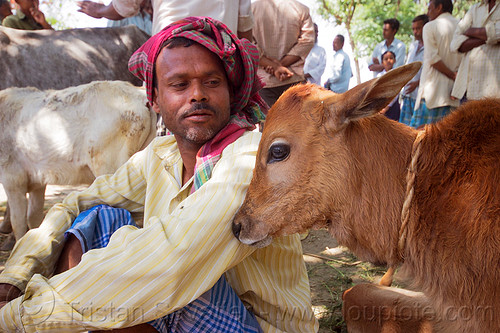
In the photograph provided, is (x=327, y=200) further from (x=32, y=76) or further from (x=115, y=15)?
(x=32, y=76)

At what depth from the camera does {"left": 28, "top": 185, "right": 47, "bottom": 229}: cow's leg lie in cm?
496

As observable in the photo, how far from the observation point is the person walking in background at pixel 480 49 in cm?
527

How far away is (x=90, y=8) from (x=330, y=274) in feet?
13.1

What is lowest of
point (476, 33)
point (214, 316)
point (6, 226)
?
point (6, 226)

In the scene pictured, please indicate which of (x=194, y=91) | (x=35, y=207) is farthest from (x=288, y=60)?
(x=35, y=207)

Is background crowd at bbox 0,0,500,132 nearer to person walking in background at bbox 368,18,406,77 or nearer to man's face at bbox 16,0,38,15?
man's face at bbox 16,0,38,15

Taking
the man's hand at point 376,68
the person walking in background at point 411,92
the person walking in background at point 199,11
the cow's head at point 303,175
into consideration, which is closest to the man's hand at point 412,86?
the person walking in background at point 411,92

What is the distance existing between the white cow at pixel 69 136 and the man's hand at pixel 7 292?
258 cm

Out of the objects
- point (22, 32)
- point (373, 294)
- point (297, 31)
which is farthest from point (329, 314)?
point (22, 32)

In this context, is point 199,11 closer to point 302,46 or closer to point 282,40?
point 282,40

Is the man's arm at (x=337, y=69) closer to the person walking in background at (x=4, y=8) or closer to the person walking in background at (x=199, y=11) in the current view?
the person walking in background at (x=4, y=8)

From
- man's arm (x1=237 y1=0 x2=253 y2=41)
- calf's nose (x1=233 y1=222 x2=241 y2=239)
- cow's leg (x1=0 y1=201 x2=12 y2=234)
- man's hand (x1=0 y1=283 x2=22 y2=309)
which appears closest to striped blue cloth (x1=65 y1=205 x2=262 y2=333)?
calf's nose (x1=233 y1=222 x2=241 y2=239)

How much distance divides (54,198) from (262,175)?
245 inches

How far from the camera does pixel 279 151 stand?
1.96 meters
